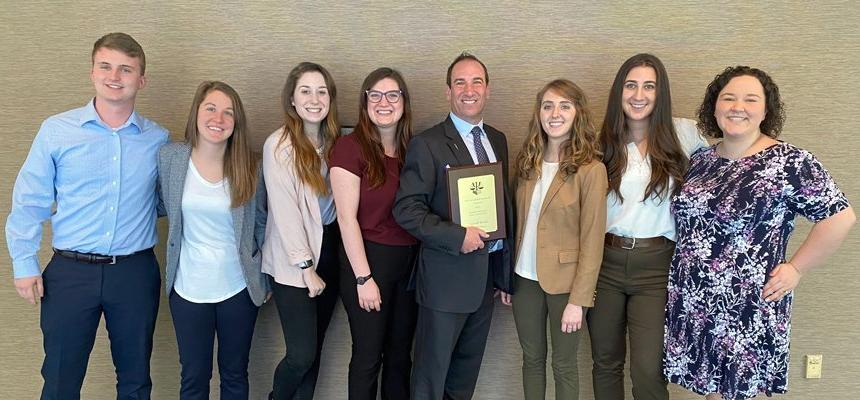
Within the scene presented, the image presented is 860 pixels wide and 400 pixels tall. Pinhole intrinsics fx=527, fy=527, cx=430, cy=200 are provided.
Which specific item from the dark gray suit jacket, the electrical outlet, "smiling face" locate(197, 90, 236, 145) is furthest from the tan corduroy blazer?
the electrical outlet

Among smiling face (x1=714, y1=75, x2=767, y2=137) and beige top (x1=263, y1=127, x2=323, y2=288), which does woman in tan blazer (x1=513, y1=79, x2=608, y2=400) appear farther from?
beige top (x1=263, y1=127, x2=323, y2=288)

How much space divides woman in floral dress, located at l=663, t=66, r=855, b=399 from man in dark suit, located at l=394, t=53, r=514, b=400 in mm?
713

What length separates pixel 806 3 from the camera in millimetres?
2586

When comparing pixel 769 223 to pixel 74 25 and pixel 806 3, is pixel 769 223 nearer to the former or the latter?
pixel 806 3

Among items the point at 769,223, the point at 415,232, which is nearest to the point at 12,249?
the point at 415,232

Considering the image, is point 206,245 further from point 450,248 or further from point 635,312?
point 635,312

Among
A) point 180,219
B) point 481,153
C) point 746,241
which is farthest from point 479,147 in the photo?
point 180,219

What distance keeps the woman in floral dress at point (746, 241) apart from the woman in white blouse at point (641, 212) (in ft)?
0.29

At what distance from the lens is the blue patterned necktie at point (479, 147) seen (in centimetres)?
217

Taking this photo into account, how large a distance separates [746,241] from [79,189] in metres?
2.59

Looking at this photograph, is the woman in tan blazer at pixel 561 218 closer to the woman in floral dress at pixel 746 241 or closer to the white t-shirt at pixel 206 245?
the woman in floral dress at pixel 746 241

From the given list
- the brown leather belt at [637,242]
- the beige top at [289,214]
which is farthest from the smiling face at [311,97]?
the brown leather belt at [637,242]

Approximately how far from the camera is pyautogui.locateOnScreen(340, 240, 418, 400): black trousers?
221cm

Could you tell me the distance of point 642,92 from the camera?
2.12 metres
